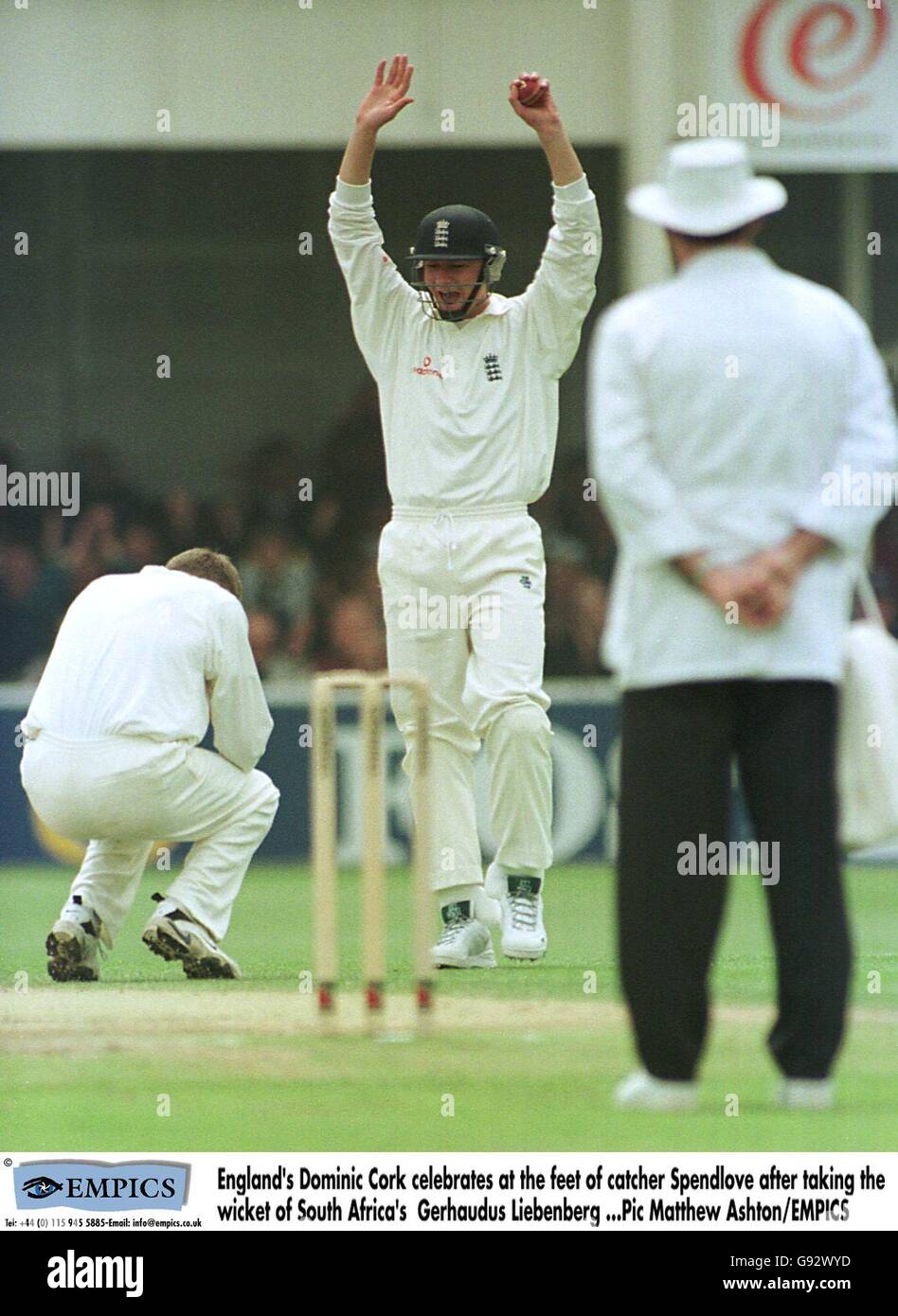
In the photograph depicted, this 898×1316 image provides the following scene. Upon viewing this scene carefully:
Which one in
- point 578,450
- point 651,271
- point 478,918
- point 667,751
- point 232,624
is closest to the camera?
point 667,751

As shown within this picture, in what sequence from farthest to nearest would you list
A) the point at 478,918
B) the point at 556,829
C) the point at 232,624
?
1. the point at 556,829
2. the point at 478,918
3. the point at 232,624

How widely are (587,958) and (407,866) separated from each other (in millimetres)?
3473

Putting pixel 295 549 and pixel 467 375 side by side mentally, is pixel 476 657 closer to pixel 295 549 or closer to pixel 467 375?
pixel 467 375

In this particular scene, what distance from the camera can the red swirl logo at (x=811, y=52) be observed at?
6277 millimetres

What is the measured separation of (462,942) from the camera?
19.4ft

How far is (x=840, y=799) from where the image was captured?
4.12 metres

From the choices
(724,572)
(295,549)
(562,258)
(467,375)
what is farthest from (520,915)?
(295,549)

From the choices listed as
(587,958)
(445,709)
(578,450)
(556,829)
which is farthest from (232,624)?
(578,450)

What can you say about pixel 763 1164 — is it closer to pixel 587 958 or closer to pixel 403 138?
pixel 587 958

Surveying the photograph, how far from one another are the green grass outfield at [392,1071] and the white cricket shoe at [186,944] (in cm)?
8

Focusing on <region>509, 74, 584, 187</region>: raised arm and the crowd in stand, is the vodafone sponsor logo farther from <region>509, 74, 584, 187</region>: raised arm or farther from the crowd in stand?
the crowd in stand

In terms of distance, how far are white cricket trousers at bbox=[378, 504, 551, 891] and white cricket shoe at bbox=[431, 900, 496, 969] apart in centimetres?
9

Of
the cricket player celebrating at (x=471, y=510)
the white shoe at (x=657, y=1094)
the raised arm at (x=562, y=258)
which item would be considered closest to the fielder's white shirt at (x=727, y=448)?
the white shoe at (x=657, y=1094)
